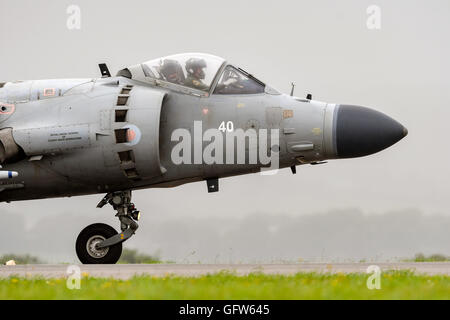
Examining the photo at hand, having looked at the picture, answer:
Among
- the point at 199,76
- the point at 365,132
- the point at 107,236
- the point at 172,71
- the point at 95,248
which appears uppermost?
the point at 172,71

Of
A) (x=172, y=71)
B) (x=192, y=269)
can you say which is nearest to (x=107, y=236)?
(x=192, y=269)

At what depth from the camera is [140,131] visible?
620 inches

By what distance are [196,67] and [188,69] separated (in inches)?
6.6

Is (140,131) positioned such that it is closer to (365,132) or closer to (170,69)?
(170,69)

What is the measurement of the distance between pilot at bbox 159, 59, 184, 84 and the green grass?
17.5 feet

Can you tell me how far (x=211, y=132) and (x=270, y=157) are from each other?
4.10ft

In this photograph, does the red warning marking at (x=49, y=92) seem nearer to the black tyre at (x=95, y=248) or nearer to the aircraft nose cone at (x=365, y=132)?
the black tyre at (x=95, y=248)

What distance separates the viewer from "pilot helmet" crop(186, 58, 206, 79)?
16656 millimetres

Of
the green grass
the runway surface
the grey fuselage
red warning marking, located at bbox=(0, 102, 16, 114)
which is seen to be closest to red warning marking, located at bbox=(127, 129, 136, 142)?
the grey fuselage
